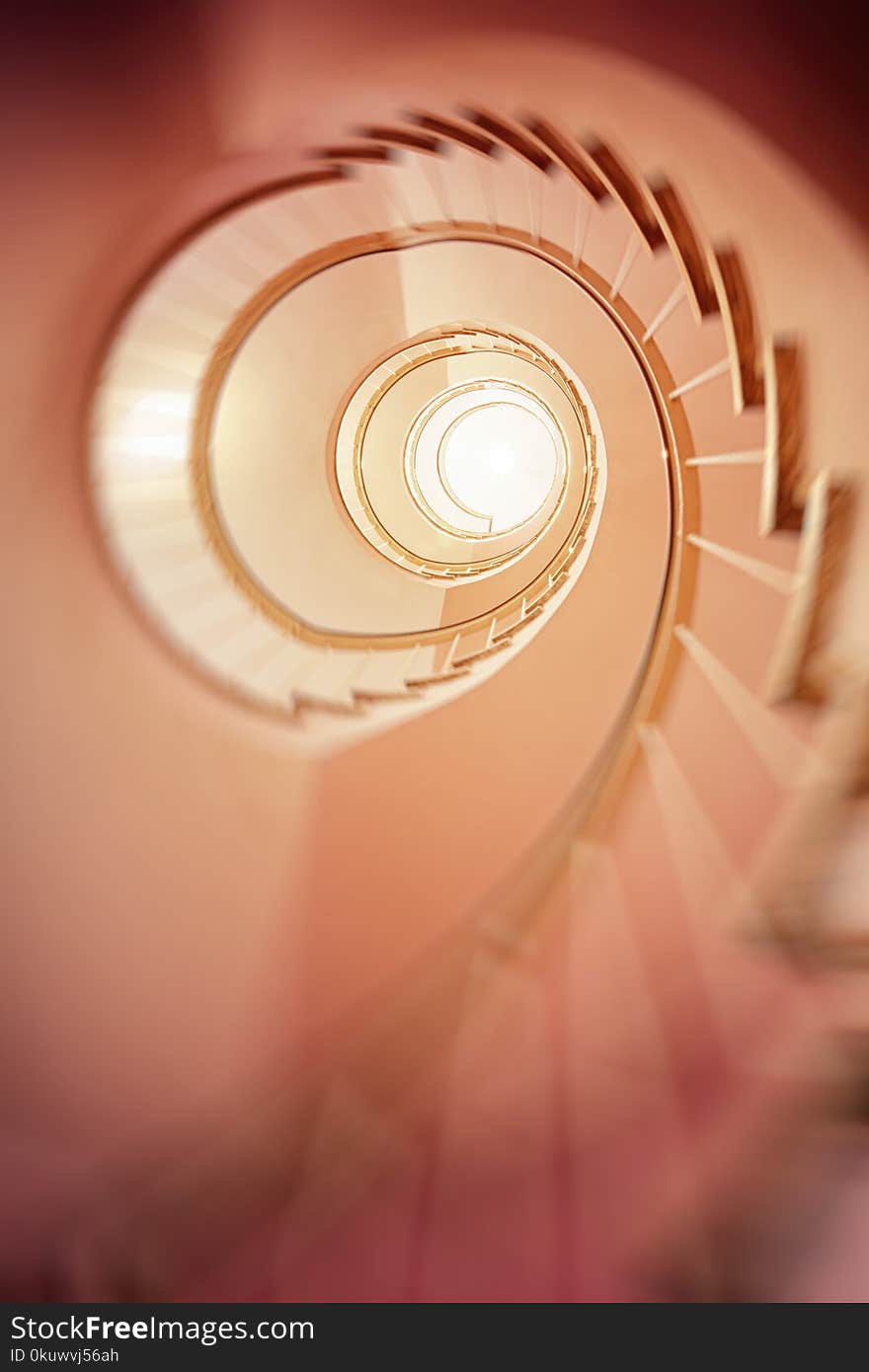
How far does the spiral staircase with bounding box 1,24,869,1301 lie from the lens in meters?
2.52

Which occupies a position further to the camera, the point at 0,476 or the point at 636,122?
the point at 0,476

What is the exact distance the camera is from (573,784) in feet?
10.8

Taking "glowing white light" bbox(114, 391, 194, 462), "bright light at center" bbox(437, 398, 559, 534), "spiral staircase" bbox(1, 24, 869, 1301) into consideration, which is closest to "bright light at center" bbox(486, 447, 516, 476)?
"bright light at center" bbox(437, 398, 559, 534)

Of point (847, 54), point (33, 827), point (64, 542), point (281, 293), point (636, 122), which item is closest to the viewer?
point (847, 54)

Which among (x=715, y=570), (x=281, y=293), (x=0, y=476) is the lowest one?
(x=715, y=570)

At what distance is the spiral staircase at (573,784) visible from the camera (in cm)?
252

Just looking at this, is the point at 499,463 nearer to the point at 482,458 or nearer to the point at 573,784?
the point at 482,458

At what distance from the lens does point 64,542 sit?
3.00m

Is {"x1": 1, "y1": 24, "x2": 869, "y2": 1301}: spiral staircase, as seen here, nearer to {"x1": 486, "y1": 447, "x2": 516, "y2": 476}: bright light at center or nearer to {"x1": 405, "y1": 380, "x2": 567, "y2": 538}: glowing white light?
{"x1": 405, "y1": 380, "x2": 567, "y2": 538}: glowing white light

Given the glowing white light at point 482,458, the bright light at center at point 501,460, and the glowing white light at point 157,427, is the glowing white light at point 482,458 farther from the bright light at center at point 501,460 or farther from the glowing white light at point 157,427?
the glowing white light at point 157,427

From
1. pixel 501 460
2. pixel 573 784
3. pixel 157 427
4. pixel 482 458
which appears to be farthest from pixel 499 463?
pixel 573 784
